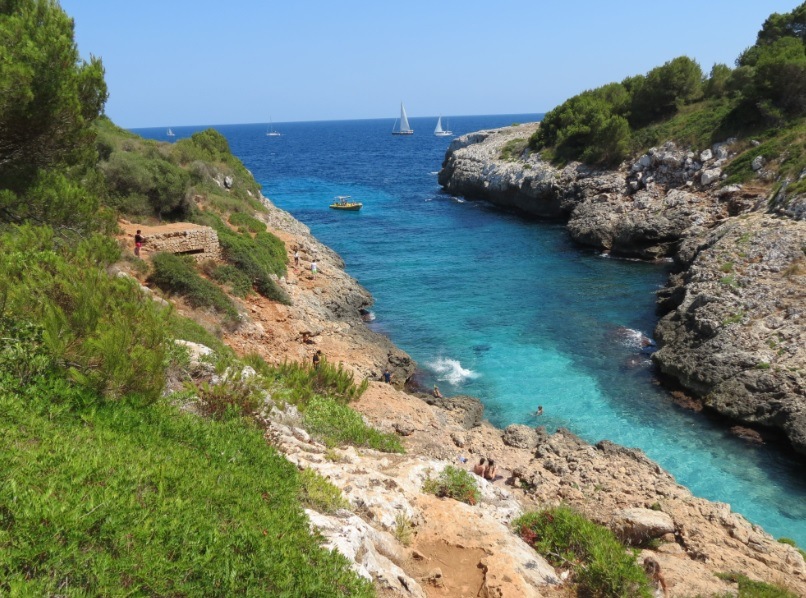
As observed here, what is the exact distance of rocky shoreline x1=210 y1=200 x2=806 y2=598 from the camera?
855 centimetres

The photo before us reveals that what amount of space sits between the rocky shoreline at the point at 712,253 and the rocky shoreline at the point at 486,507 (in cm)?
677

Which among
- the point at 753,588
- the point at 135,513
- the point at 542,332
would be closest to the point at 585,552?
the point at 753,588

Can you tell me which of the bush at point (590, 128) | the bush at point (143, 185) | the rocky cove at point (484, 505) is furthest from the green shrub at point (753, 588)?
the bush at point (590, 128)

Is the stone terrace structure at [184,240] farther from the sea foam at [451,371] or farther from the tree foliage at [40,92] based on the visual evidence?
the sea foam at [451,371]

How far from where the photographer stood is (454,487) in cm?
1116

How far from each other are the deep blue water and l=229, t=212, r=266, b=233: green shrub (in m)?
7.77

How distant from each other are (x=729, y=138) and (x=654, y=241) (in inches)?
439

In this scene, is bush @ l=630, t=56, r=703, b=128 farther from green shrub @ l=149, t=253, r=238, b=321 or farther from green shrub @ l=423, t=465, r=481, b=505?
green shrub @ l=423, t=465, r=481, b=505

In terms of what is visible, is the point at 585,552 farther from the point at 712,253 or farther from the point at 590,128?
the point at 590,128

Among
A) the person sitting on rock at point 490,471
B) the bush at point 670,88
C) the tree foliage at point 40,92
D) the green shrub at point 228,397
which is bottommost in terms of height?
the person sitting on rock at point 490,471

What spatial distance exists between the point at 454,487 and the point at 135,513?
6719mm

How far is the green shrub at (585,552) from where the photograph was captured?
8.72 meters

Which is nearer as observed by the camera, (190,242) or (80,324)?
(80,324)

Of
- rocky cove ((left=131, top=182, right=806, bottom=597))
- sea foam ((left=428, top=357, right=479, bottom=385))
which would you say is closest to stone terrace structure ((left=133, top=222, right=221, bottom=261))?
rocky cove ((left=131, top=182, right=806, bottom=597))
